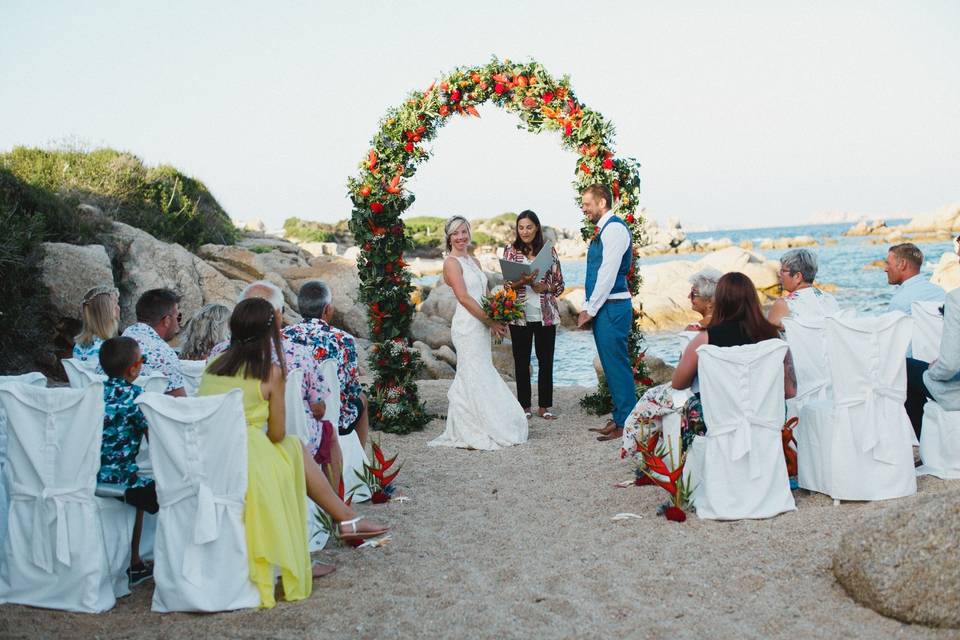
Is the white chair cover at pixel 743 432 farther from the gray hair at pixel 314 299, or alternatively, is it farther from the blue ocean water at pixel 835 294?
the blue ocean water at pixel 835 294

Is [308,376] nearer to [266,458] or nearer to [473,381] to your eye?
[266,458]

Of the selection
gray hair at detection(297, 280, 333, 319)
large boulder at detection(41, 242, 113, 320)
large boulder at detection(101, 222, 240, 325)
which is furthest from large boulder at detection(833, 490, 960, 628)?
large boulder at detection(101, 222, 240, 325)

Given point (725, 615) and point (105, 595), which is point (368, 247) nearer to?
point (105, 595)

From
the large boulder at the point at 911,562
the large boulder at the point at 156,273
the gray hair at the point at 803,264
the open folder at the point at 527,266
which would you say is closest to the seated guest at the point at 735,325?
the gray hair at the point at 803,264

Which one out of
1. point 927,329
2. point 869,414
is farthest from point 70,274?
point 927,329

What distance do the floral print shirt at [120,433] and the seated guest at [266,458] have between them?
441 millimetres

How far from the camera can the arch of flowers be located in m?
8.81

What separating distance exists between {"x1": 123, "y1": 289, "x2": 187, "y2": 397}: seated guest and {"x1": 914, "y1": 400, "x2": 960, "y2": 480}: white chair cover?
4.95m

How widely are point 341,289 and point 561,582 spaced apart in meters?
13.0

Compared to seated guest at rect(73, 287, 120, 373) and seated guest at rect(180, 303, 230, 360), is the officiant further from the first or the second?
seated guest at rect(73, 287, 120, 373)

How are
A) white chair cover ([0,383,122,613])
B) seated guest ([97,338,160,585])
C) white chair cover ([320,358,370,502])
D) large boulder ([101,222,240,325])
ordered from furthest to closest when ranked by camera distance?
large boulder ([101,222,240,325])
white chair cover ([320,358,370,502])
seated guest ([97,338,160,585])
white chair cover ([0,383,122,613])

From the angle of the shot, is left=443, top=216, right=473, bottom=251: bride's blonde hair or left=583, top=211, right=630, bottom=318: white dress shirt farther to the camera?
left=443, top=216, right=473, bottom=251: bride's blonde hair

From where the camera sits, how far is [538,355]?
358 inches

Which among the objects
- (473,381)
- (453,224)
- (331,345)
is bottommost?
(473,381)
